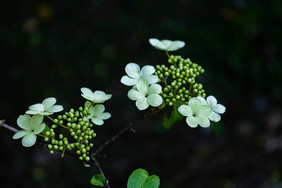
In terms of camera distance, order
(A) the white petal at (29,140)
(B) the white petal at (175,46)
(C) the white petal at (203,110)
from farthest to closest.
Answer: (B) the white petal at (175,46) → (C) the white petal at (203,110) → (A) the white petal at (29,140)

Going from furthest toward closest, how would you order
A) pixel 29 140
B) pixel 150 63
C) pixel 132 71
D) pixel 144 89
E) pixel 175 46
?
pixel 150 63 → pixel 175 46 → pixel 132 71 → pixel 144 89 → pixel 29 140

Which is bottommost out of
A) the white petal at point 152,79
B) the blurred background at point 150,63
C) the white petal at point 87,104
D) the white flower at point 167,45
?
the blurred background at point 150,63

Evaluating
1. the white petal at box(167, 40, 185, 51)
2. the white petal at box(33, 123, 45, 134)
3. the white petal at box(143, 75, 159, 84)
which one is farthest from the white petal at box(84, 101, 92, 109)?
the white petal at box(167, 40, 185, 51)

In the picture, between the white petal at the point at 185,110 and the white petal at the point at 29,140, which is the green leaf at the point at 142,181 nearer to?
the white petal at the point at 185,110

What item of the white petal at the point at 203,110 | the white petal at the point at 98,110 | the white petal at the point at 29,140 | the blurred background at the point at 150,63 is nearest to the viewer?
the white petal at the point at 29,140

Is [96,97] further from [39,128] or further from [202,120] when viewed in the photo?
[202,120]

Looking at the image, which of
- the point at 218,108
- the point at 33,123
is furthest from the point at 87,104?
the point at 218,108

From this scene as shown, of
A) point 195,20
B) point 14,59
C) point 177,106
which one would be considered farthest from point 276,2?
point 14,59

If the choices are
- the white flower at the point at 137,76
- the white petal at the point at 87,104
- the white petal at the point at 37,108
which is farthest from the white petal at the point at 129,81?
the white petal at the point at 37,108

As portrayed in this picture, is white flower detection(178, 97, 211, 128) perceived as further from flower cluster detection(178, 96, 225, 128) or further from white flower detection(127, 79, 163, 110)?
white flower detection(127, 79, 163, 110)
